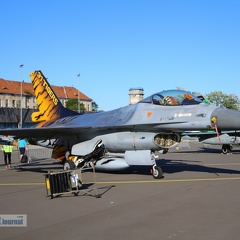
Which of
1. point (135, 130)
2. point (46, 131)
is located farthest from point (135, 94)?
point (135, 130)

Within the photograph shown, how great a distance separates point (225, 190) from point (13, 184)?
6.65m

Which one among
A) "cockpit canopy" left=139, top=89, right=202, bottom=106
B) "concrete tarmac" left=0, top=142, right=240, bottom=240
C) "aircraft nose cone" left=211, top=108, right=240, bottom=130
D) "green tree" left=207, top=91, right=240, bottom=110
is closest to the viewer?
"concrete tarmac" left=0, top=142, right=240, bottom=240

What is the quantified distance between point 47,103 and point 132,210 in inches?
456

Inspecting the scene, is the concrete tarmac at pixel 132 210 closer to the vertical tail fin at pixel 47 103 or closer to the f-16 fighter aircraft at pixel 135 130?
the f-16 fighter aircraft at pixel 135 130

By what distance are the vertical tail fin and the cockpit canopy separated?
21.2 ft

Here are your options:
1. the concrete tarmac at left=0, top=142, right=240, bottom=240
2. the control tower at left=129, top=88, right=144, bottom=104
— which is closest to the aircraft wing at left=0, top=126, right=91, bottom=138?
the concrete tarmac at left=0, top=142, right=240, bottom=240

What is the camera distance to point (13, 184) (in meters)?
11.2

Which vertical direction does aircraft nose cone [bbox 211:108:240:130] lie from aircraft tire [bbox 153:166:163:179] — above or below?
above

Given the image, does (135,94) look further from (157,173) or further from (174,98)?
(157,173)

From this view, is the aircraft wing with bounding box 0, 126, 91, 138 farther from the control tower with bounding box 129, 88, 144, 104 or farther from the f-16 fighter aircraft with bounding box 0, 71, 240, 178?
the control tower with bounding box 129, 88, 144, 104

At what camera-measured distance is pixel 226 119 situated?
32.1 ft

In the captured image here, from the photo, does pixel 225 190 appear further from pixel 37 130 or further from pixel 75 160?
pixel 37 130

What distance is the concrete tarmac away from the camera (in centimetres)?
538

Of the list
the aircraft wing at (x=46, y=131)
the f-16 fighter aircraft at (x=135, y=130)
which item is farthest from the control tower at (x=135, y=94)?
the aircraft wing at (x=46, y=131)
